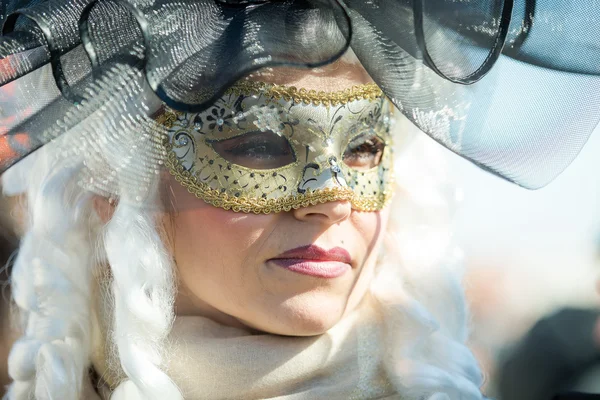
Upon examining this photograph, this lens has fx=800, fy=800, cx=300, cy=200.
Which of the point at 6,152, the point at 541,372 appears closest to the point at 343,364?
the point at 6,152

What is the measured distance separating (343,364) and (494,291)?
189cm

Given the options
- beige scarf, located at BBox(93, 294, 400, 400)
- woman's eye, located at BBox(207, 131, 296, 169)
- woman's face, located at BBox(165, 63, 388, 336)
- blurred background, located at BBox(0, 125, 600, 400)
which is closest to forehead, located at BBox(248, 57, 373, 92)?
woman's face, located at BBox(165, 63, 388, 336)

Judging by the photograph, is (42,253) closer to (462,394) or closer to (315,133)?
(315,133)

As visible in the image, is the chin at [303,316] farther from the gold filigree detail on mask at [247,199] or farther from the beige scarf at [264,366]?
the gold filigree detail on mask at [247,199]

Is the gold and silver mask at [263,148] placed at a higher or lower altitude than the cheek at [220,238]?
higher

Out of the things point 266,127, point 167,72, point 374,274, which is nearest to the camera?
point 167,72

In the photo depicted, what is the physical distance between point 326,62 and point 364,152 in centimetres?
49

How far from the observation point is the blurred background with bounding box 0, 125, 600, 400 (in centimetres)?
325

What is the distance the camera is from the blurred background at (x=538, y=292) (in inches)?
128

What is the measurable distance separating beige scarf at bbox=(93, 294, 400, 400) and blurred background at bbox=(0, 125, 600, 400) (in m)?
1.19

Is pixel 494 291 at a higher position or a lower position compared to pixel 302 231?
lower

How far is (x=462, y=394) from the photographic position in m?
2.06

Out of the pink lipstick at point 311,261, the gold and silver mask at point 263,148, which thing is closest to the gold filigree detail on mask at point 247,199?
the gold and silver mask at point 263,148

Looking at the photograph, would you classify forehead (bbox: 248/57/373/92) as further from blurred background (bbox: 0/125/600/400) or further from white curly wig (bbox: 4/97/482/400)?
blurred background (bbox: 0/125/600/400)
